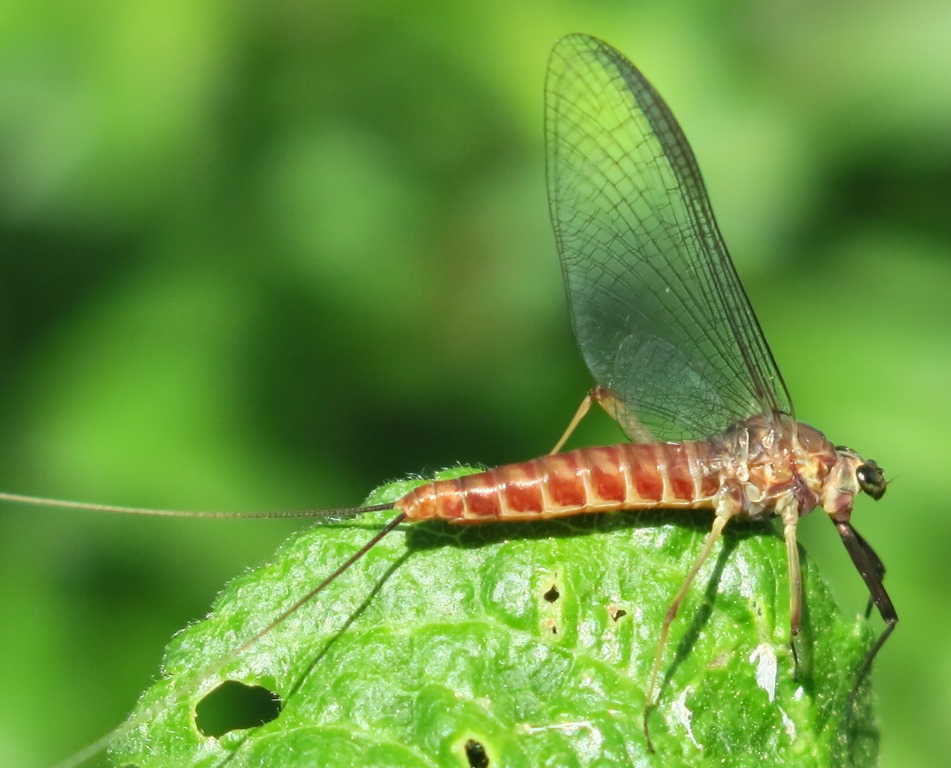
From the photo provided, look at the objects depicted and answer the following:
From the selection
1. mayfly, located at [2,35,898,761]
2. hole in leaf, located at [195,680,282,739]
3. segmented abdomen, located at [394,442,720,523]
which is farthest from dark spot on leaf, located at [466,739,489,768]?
hole in leaf, located at [195,680,282,739]

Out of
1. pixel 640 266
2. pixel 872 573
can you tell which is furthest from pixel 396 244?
pixel 872 573

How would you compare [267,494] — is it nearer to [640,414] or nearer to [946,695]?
[640,414]

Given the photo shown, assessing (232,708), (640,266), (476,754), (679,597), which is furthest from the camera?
(640,266)

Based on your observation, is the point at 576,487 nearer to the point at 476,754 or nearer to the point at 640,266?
the point at 476,754

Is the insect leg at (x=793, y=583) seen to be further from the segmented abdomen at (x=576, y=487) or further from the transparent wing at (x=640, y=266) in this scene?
the transparent wing at (x=640, y=266)

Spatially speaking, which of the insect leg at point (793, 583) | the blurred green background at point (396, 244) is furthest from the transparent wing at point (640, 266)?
the blurred green background at point (396, 244)
